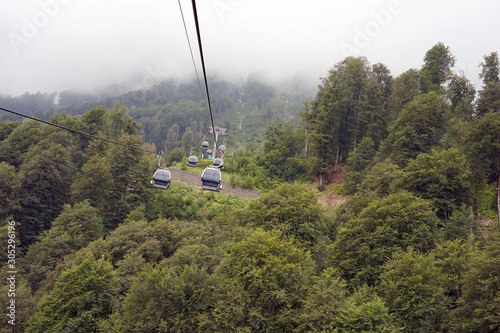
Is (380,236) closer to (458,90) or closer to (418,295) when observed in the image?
(418,295)

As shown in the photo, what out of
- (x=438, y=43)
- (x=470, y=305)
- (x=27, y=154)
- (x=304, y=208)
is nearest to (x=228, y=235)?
(x=304, y=208)

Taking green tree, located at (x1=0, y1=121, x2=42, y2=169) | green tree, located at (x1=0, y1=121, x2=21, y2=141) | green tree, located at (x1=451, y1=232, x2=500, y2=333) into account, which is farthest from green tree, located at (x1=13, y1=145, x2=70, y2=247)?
green tree, located at (x1=451, y1=232, x2=500, y2=333)

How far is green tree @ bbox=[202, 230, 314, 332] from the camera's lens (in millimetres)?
11203

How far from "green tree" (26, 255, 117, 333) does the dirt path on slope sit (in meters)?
24.5

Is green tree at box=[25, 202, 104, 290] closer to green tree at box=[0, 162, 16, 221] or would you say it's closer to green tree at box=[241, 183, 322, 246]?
green tree at box=[0, 162, 16, 221]

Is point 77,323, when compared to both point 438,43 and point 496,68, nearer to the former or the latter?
point 496,68

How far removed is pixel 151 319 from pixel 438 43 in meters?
49.6

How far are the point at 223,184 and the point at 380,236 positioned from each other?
2933cm

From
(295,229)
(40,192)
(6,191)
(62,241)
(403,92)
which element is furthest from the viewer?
(403,92)

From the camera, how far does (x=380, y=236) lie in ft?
49.0

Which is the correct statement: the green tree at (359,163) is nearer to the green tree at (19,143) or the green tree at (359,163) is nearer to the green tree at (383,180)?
the green tree at (383,180)

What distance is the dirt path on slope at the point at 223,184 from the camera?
3865cm

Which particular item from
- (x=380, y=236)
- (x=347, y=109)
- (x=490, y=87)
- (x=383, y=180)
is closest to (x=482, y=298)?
(x=380, y=236)

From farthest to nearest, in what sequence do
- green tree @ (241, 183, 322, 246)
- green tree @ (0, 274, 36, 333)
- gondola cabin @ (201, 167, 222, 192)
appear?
1. gondola cabin @ (201, 167, 222, 192)
2. green tree @ (241, 183, 322, 246)
3. green tree @ (0, 274, 36, 333)
